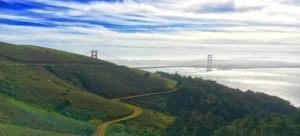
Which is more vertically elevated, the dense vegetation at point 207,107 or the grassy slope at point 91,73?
the grassy slope at point 91,73

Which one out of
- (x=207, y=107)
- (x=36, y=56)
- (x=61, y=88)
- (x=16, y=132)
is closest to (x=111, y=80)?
(x=36, y=56)

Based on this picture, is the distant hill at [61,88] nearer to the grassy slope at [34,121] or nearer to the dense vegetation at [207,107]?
the grassy slope at [34,121]

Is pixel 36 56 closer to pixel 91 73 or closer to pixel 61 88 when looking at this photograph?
pixel 91 73

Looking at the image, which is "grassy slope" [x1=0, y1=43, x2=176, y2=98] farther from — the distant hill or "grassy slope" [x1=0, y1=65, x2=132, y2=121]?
"grassy slope" [x1=0, y1=65, x2=132, y2=121]

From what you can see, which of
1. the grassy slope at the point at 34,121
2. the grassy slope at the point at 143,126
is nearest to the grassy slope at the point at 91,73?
the grassy slope at the point at 143,126

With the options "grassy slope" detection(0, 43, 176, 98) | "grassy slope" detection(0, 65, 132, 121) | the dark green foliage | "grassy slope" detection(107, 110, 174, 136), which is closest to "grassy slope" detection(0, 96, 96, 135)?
"grassy slope" detection(107, 110, 174, 136)

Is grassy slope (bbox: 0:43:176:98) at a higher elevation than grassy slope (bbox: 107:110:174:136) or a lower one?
higher

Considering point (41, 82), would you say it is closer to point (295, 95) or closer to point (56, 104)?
point (56, 104)
